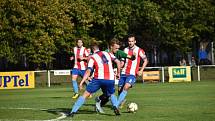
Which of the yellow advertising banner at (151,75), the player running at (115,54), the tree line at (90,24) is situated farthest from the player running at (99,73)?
the tree line at (90,24)

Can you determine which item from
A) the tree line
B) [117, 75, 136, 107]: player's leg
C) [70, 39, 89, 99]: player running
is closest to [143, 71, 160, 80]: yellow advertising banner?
the tree line

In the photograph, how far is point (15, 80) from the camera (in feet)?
130

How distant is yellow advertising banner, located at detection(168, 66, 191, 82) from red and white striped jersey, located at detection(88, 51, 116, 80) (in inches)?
1098

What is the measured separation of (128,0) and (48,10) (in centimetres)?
868

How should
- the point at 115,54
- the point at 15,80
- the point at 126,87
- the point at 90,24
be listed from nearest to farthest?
the point at 115,54
the point at 126,87
the point at 15,80
the point at 90,24

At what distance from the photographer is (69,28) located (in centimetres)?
4809

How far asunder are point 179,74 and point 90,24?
460 inches

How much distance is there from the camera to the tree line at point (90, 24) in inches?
1834

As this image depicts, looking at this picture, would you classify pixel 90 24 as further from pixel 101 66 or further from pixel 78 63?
pixel 101 66

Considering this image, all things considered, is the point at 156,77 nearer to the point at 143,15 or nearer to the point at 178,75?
A: the point at 178,75

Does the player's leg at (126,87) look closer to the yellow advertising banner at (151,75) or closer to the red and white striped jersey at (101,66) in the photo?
the red and white striped jersey at (101,66)

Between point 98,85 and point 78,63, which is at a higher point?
point 78,63

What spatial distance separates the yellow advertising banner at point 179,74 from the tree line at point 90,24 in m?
8.46

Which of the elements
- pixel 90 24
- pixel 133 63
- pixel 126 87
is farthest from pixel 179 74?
pixel 126 87
